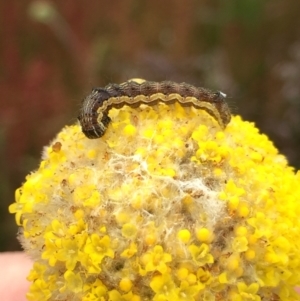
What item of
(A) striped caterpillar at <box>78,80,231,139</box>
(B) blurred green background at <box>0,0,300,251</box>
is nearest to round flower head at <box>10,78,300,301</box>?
(A) striped caterpillar at <box>78,80,231,139</box>

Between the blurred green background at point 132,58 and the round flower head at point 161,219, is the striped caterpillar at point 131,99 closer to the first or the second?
the round flower head at point 161,219

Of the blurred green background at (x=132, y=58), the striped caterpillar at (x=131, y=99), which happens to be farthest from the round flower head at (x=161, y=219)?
the blurred green background at (x=132, y=58)

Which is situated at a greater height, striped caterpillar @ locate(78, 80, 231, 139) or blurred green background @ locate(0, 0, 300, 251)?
blurred green background @ locate(0, 0, 300, 251)

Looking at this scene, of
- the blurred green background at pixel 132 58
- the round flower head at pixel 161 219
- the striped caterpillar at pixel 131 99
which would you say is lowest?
the round flower head at pixel 161 219

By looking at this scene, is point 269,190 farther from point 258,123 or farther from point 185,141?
point 258,123

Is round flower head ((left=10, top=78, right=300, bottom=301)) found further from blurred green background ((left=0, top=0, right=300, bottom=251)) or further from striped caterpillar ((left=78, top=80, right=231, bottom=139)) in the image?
blurred green background ((left=0, top=0, right=300, bottom=251))

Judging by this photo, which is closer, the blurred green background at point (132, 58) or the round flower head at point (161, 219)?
the round flower head at point (161, 219)

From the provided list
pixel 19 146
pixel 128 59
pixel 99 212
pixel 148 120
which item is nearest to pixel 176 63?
pixel 128 59
